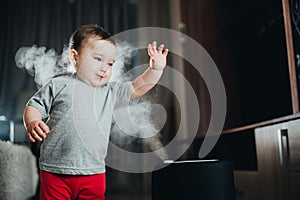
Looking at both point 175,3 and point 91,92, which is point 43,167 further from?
point 175,3

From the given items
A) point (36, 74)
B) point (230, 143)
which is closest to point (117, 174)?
point (230, 143)

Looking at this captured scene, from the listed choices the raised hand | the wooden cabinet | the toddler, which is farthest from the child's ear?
the wooden cabinet

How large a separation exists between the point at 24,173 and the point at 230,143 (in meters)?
0.91

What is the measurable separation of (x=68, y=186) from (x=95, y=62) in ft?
0.92

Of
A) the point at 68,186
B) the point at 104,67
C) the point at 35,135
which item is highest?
the point at 104,67

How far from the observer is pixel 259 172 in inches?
45.4

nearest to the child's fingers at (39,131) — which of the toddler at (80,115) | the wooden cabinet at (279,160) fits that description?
the toddler at (80,115)

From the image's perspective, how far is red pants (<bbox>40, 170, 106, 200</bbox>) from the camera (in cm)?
75

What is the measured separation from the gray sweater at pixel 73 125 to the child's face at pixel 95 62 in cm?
2

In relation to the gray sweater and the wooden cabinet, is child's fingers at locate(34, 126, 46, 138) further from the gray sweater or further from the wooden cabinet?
the wooden cabinet

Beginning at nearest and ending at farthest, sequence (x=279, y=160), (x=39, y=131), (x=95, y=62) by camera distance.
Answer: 1. (x=39, y=131)
2. (x=95, y=62)
3. (x=279, y=160)

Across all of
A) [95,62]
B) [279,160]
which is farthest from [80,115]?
[279,160]

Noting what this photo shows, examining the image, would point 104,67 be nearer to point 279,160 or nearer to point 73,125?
point 73,125

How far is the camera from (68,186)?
0.76m
